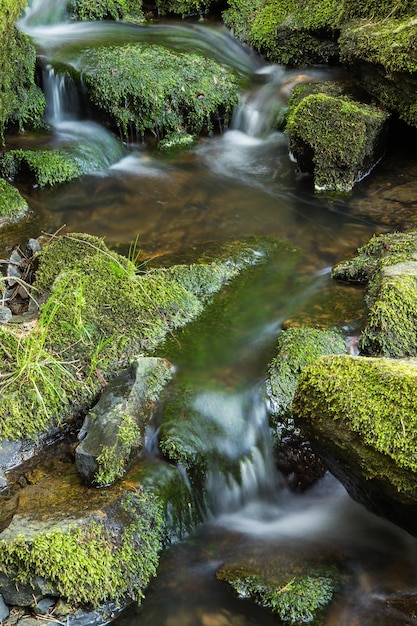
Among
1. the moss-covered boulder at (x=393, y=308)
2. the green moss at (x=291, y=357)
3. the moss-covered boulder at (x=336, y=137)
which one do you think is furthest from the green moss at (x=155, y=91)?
the green moss at (x=291, y=357)

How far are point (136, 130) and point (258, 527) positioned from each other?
6.25 meters

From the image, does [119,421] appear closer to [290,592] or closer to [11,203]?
[290,592]

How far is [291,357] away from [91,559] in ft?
6.01

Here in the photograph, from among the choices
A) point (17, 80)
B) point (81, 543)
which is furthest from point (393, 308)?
point (17, 80)

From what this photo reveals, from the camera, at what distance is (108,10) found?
34.6ft

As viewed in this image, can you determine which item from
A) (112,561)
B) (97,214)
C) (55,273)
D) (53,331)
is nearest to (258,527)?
(112,561)

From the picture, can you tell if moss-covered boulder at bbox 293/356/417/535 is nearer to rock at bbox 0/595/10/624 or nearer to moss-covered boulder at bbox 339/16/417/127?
rock at bbox 0/595/10/624

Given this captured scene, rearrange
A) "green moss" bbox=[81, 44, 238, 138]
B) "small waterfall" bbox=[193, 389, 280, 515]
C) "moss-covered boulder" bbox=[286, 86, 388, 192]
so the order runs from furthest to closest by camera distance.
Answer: "green moss" bbox=[81, 44, 238, 138], "moss-covered boulder" bbox=[286, 86, 388, 192], "small waterfall" bbox=[193, 389, 280, 515]

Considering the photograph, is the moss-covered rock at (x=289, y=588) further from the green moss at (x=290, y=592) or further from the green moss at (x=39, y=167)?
the green moss at (x=39, y=167)

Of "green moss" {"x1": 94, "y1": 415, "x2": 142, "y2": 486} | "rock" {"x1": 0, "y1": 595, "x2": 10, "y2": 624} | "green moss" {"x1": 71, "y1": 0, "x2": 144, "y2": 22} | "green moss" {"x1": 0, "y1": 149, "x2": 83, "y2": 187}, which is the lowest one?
"rock" {"x1": 0, "y1": 595, "x2": 10, "y2": 624}

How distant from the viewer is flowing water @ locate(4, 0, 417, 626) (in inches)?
127

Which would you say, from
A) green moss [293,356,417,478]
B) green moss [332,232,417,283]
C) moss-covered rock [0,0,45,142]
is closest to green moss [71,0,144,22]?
moss-covered rock [0,0,45,142]

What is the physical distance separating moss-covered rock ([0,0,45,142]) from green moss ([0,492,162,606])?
17.4ft

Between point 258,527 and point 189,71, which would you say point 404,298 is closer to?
point 258,527
